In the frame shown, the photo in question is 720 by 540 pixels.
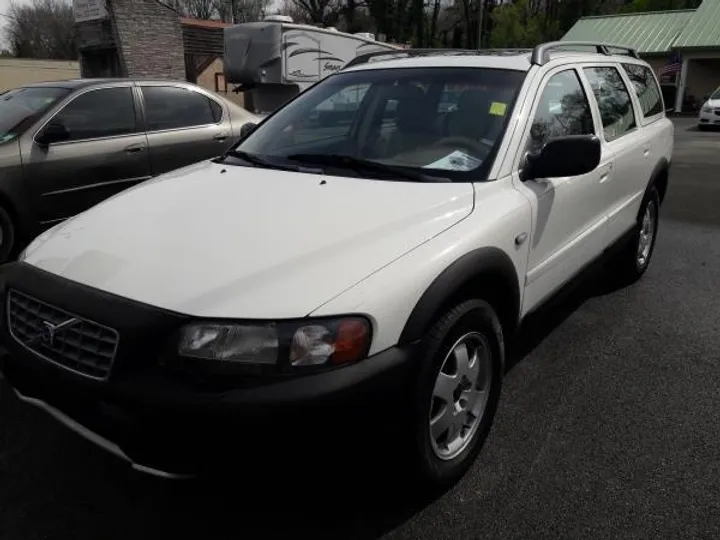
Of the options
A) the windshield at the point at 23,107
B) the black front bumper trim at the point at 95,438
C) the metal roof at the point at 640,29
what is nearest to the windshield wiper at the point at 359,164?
the black front bumper trim at the point at 95,438

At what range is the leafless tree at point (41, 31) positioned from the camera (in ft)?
177

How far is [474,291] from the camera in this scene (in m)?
2.54

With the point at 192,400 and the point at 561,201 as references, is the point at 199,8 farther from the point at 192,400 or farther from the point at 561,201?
the point at 192,400

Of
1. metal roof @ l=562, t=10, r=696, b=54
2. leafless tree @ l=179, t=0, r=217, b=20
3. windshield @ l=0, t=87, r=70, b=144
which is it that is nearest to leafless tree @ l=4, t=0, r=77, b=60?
leafless tree @ l=179, t=0, r=217, b=20

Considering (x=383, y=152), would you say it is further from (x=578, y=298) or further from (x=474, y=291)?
(x=578, y=298)

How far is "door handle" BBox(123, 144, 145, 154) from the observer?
6047mm

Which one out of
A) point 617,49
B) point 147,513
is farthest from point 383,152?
point 617,49

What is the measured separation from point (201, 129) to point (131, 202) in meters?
4.09

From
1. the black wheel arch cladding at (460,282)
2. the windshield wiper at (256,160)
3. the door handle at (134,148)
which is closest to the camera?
the black wheel arch cladding at (460,282)

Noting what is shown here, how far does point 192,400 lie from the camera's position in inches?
75.0

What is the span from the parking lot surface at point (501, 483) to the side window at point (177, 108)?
380 cm

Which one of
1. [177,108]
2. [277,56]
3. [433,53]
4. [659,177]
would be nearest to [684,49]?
[277,56]

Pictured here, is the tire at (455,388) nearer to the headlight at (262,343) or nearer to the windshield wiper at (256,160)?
the headlight at (262,343)

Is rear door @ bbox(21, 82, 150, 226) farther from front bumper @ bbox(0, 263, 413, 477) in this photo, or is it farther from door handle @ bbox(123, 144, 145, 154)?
front bumper @ bbox(0, 263, 413, 477)
